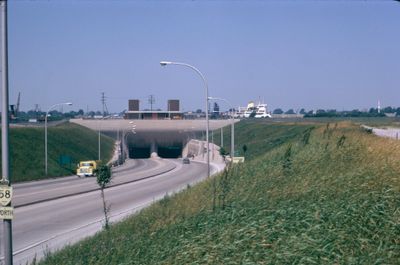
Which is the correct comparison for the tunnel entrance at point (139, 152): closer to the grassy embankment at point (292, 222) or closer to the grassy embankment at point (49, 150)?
the grassy embankment at point (49, 150)

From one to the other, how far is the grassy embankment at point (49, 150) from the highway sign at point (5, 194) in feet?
159

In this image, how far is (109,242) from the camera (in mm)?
16484

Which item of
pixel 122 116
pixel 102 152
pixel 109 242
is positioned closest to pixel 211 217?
pixel 109 242

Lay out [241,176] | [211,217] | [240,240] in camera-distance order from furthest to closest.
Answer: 1. [241,176]
2. [211,217]
3. [240,240]

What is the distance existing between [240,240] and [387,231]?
2.18 metres

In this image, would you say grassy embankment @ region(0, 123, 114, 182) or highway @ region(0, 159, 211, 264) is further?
grassy embankment @ region(0, 123, 114, 182)

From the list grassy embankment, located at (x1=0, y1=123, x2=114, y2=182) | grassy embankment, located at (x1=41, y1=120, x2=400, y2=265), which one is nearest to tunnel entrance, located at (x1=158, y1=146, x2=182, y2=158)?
grassy embankment, located at (x1=0, y1=123, x2=114, y2=182)

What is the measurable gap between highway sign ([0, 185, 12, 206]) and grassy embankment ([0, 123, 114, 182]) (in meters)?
48.6

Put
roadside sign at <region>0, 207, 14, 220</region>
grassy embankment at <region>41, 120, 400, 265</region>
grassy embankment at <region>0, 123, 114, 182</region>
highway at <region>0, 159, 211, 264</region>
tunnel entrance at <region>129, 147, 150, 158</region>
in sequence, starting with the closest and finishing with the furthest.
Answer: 1. grassy embankment at <region>41, 120, 400, 265</region>
2. roadside sign at <region>0, 207, 14, 220</region>
3. highway at <region>0, 159, 211, 264</region>
4. grassy embankment at <region>0, 123, 114, 182</region>
5. tunnel entrance at <region>129, 147, 150, 158</region>

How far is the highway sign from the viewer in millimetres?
11648

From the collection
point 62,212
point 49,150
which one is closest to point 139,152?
point 49,150

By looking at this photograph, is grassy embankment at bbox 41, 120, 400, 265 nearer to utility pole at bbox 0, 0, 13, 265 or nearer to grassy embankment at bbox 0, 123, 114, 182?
utility pole at bbox 0, 0, 13, 265

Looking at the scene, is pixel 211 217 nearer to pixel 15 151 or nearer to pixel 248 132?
pixel 15 151

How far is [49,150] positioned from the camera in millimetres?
77250
